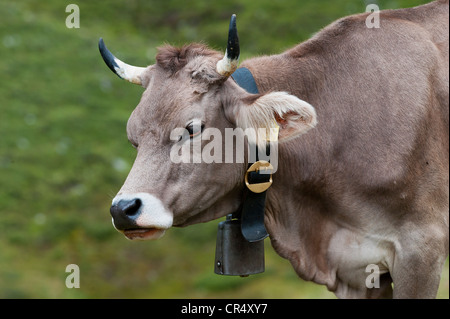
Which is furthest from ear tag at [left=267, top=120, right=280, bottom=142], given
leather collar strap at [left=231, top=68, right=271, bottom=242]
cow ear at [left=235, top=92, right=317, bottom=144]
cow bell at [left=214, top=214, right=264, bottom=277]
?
cow bell at [left=214, top=214, right=264, bottom=277]

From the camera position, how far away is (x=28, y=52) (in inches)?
480

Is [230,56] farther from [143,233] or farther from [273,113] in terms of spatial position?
[143,233]

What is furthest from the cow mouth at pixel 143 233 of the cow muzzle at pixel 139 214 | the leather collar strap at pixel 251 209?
the leather collar strap at pixel 251 209

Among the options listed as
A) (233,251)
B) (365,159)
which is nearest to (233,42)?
(365,159)

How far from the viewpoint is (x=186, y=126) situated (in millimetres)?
4598

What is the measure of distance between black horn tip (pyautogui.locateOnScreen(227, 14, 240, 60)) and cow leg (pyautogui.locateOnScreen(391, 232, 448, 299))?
6.71ft

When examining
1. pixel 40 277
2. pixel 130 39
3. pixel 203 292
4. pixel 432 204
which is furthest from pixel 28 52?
pixel 432 204

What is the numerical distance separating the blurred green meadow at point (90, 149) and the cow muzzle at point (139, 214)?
133 inches

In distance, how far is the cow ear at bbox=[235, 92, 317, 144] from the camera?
4676 mm

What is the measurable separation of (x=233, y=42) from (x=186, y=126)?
0.63 meters

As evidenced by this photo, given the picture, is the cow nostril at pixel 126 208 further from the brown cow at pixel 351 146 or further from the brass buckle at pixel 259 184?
the brass buckle at pixel 259 184

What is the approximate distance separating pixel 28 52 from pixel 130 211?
8.62m

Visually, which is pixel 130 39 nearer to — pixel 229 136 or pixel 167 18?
pixel 167 18

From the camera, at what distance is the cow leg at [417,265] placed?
5391mm
